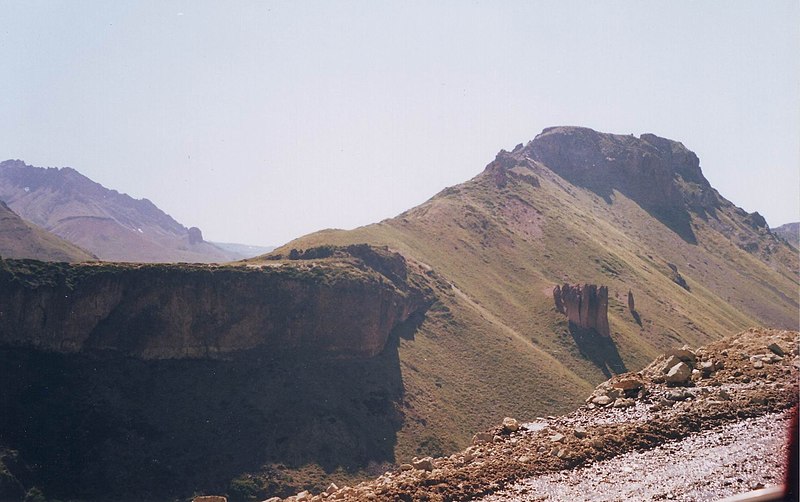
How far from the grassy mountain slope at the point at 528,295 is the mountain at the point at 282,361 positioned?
19.2 inches

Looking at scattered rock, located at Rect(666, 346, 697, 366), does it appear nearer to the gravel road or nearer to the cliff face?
the gravel road

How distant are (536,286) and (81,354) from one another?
84297mm

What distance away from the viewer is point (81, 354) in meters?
68.1

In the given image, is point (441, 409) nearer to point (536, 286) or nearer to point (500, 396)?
point (500, 396)

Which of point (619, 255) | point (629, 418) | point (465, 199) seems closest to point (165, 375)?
point (629, 418)

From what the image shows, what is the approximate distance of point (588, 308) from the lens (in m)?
104

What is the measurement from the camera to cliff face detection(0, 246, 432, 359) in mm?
67375

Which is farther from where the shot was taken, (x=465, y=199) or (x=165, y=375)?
(x=465, y=199)

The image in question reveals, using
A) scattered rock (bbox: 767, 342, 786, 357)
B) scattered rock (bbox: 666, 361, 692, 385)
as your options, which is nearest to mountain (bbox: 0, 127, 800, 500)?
scattered rock (bbox: 666, 361, 692, 385)

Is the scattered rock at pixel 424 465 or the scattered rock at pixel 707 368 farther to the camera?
the scattered rock at pixel 707 368

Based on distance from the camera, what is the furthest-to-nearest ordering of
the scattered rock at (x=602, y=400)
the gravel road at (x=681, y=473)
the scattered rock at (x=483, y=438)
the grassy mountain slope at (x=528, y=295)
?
the grassy mountain slope at (x=528, y=295) → the scattered rock at (x=602, y=400) → the scattered rock at (x=483, y=438) → the gravel road at (x=681, y=473)

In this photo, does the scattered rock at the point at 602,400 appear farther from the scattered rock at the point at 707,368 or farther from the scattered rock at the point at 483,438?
the scattered rock at the point at 483,438

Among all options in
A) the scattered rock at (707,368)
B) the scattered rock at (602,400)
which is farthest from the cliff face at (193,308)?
the scattered rock at (707,368)

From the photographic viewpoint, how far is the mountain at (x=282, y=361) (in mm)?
59438
